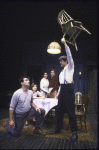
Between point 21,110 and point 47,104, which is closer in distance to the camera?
point 21,110

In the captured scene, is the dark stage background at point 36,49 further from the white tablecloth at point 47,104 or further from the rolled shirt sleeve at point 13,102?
the rolled shirt sleeve at point 13,102

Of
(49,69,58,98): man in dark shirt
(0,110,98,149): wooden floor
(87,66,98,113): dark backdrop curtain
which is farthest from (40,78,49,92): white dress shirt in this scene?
(87,66,98,113): dark backdrop curtain

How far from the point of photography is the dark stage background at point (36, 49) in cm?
577

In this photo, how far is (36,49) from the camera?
7914 millimetres

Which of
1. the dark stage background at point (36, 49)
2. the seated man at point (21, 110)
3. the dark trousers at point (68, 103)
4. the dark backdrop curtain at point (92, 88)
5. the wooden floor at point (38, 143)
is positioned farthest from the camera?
the dark backdrop curtain at point (92, 88)

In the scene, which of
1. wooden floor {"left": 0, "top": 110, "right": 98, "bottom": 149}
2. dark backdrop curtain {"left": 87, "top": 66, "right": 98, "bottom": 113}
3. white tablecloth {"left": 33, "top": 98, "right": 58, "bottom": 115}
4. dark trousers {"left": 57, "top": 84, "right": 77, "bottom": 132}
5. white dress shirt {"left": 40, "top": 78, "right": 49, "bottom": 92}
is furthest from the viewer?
dark backdrop curtain {"left": 87, "top": 66, "right": 98, "bottom": 113}

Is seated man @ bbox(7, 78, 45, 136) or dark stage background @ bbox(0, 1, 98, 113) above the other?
dark stage background @ bbox(0, 1, 98, 113)

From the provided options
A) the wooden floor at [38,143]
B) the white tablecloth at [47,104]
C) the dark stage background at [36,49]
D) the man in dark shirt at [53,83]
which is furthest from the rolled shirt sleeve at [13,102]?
the dark stage background at [36,49]

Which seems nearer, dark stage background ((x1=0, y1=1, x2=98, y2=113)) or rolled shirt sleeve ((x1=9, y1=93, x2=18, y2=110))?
rolled shirt sleeve ((x1=9, y1=93, x2=18, y2=110))

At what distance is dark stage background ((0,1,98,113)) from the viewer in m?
5.77

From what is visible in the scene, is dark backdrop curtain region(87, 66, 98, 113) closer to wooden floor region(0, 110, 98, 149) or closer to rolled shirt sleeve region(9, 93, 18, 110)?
wooden floor region(0, 110, 98, 149)

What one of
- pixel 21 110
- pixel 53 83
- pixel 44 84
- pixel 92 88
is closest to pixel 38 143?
pixel 21 110

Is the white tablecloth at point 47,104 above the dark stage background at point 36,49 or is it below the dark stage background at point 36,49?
below

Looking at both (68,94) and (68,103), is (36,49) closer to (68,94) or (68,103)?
(68,94)
